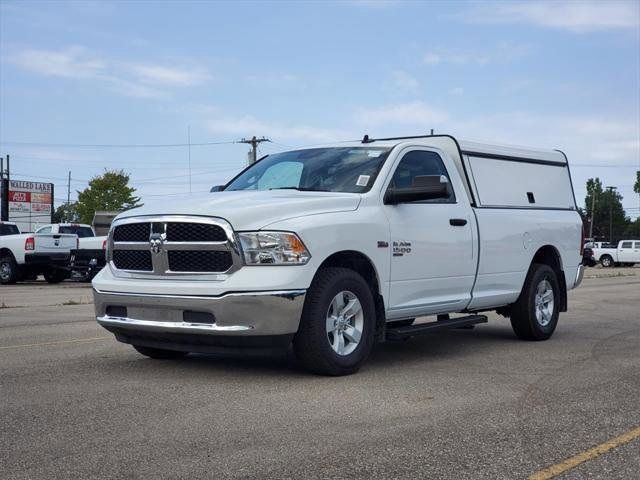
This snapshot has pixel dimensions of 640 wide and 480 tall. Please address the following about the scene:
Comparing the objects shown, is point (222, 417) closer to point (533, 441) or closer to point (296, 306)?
point (296, 306)

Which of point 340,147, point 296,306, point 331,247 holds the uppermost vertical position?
point 340,147

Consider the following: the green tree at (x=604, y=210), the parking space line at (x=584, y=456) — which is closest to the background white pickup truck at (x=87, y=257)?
the parking space line at (x=584, y=456)

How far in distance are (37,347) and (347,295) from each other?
11.8 feet

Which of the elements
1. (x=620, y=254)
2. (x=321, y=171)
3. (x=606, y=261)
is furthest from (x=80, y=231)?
(x=606, y=261)

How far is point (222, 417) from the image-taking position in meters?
5.24

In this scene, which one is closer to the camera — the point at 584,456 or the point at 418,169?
the point at 584,456

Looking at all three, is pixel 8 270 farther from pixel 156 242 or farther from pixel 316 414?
pixel 316 414

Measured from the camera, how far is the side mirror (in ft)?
23.3

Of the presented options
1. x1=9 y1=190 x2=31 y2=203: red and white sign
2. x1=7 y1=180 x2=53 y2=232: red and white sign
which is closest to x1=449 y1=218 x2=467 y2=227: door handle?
x1=7 y1=180 x2=53 y2=232: red and white sign

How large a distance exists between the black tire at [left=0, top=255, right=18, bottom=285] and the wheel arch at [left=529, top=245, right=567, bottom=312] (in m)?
17.9

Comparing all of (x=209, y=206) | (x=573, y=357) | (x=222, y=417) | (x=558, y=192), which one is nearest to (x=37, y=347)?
→ (x=209, y=206)

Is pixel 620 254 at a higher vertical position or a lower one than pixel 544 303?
lower

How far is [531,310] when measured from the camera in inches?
367

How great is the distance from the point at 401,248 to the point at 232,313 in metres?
1.84
